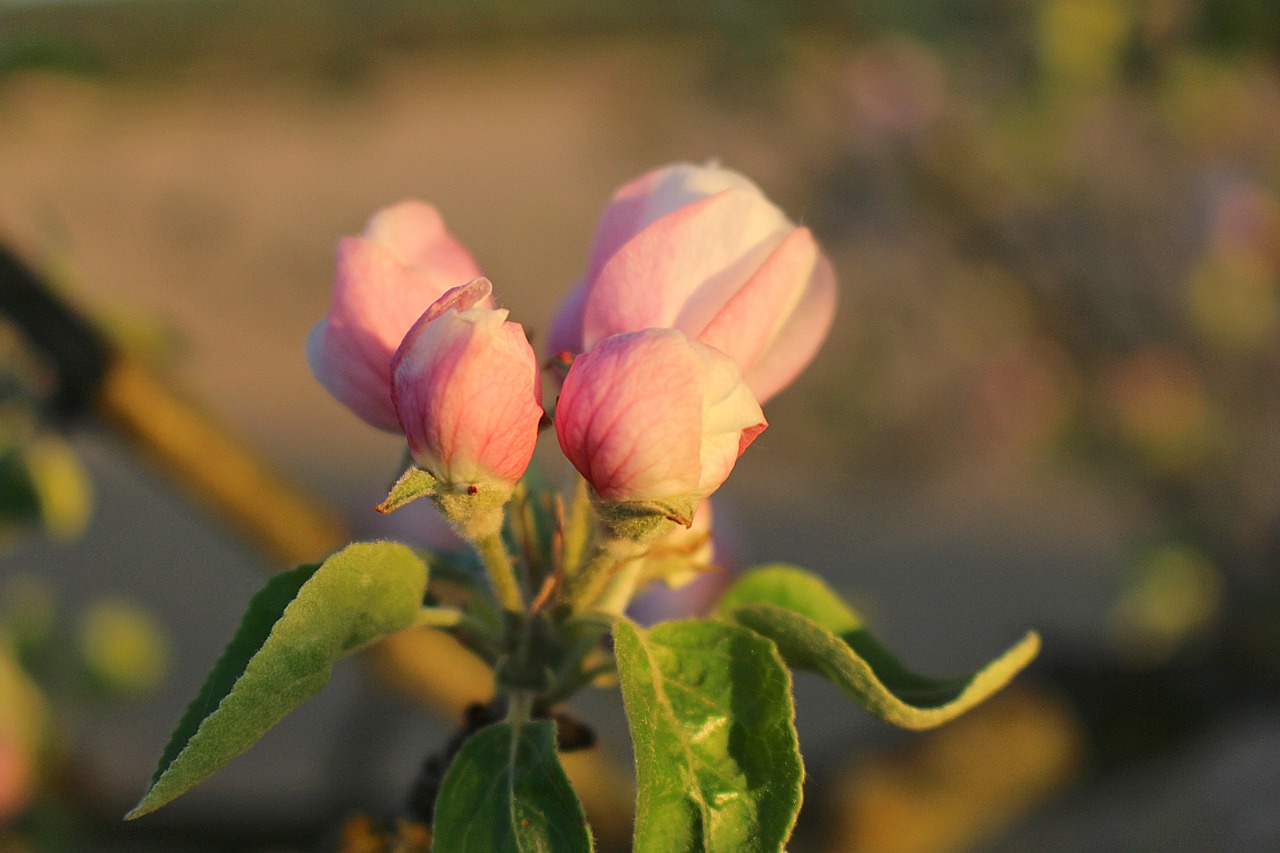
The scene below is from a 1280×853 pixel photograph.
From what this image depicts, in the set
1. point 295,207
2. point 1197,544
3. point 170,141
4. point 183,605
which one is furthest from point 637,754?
point 170,141

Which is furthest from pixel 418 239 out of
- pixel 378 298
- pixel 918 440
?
pixel 918 440

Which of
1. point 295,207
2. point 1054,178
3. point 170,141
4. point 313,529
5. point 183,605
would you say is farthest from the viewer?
point 170,141

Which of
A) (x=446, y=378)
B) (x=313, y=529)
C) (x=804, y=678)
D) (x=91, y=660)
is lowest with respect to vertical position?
(x=804, y=678)

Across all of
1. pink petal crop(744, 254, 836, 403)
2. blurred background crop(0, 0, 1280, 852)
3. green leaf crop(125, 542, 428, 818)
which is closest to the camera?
green leaf crop(125, 542, 428, 818)

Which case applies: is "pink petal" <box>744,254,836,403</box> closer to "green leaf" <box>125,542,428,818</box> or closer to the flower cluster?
the flower cluster

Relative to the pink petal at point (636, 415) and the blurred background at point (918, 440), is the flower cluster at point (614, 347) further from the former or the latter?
the blurred background at point (918, 440)

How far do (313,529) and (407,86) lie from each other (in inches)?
227

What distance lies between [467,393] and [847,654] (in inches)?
5.7

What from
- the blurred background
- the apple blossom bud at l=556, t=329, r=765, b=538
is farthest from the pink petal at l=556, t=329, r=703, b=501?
the blurred background

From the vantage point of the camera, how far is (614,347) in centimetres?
32

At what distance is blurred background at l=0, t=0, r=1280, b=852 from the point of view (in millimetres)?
1043

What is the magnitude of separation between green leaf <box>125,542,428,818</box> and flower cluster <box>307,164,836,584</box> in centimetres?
3

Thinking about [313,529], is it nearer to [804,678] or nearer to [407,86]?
[804,678]

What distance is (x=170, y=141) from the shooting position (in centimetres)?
547
